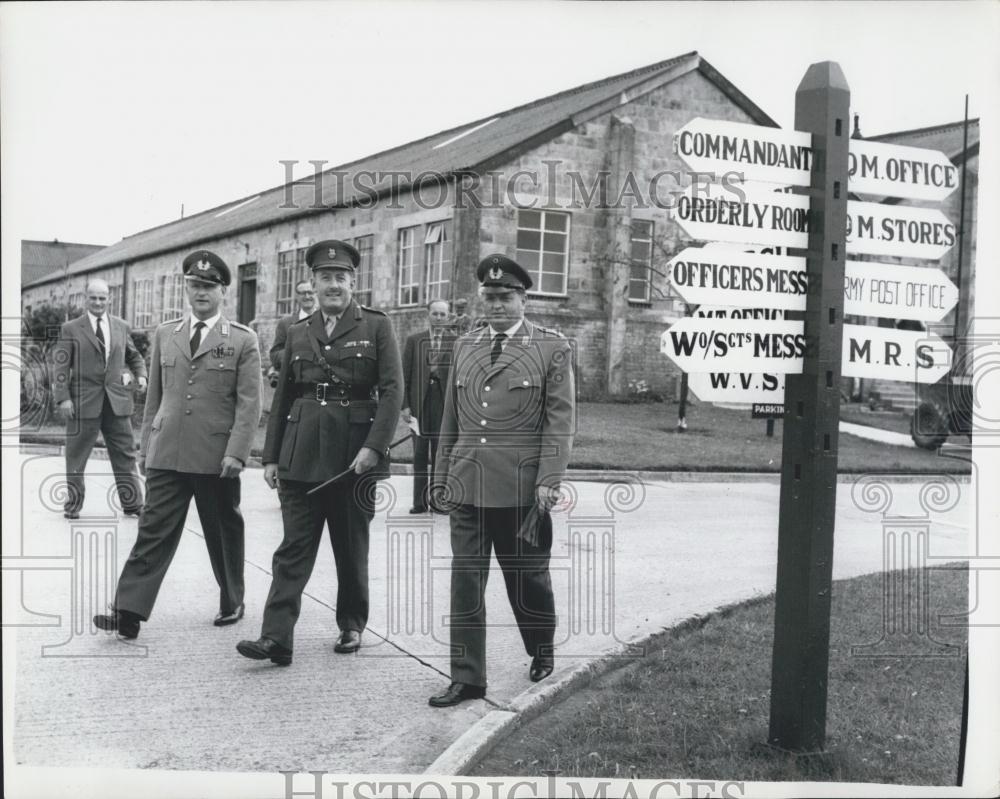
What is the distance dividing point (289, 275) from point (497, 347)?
4448mm

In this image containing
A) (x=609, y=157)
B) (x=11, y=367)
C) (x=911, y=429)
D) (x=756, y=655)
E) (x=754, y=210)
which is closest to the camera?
(x=754, y=210)

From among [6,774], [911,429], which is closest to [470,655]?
[6,774]

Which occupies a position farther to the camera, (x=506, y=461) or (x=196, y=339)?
(x=196, y=339)

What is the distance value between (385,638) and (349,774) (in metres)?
1.71

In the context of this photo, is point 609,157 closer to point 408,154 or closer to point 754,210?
point 408,154

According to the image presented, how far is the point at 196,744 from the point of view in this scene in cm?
430

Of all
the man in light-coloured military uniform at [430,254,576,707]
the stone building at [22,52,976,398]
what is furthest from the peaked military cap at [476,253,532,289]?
the stone building at [22,52,976,398]

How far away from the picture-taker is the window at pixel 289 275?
28.5 feet

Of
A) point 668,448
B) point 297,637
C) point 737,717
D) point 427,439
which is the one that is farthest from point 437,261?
point 737,717

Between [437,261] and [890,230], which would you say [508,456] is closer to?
[890,230]

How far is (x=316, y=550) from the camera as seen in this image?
18.0 ft

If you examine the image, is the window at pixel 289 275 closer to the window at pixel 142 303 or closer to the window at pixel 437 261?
the window at pixel 142 303

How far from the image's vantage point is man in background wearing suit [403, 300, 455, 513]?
939 cm

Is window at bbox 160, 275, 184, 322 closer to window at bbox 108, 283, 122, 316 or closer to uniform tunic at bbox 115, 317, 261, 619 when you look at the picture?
window at bbox 108, 283, 122, 316
